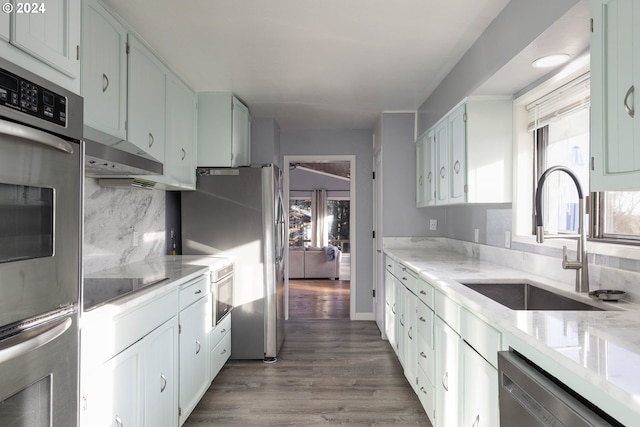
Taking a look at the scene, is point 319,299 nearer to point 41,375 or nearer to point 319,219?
point 41,375

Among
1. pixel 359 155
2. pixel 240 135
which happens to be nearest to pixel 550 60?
pixel 240 135

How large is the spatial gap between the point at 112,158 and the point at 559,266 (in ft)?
7.41

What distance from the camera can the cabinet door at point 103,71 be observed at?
77.0 inches

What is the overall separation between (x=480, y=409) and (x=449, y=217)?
277cm

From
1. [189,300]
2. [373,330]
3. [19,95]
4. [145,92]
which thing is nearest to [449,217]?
[373,330]

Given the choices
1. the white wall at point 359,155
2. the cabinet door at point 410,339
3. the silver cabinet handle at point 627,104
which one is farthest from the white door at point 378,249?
the silver cabinet handle at point 627,104

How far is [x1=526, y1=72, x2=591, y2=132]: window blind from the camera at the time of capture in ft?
6.92

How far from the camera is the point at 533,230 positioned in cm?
262

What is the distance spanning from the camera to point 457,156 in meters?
2.90

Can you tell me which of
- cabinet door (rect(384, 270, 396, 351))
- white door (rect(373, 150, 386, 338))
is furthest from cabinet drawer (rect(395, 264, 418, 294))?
white door (rect(373, 150, 386, 338))

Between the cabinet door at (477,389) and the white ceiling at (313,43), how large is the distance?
175 cm

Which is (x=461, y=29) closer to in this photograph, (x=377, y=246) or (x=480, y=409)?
(x=480, y=409)

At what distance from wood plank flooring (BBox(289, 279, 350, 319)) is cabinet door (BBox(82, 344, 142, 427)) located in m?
3.52

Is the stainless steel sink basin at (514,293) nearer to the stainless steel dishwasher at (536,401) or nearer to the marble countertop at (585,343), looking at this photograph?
the marble countertop at (585,343)
